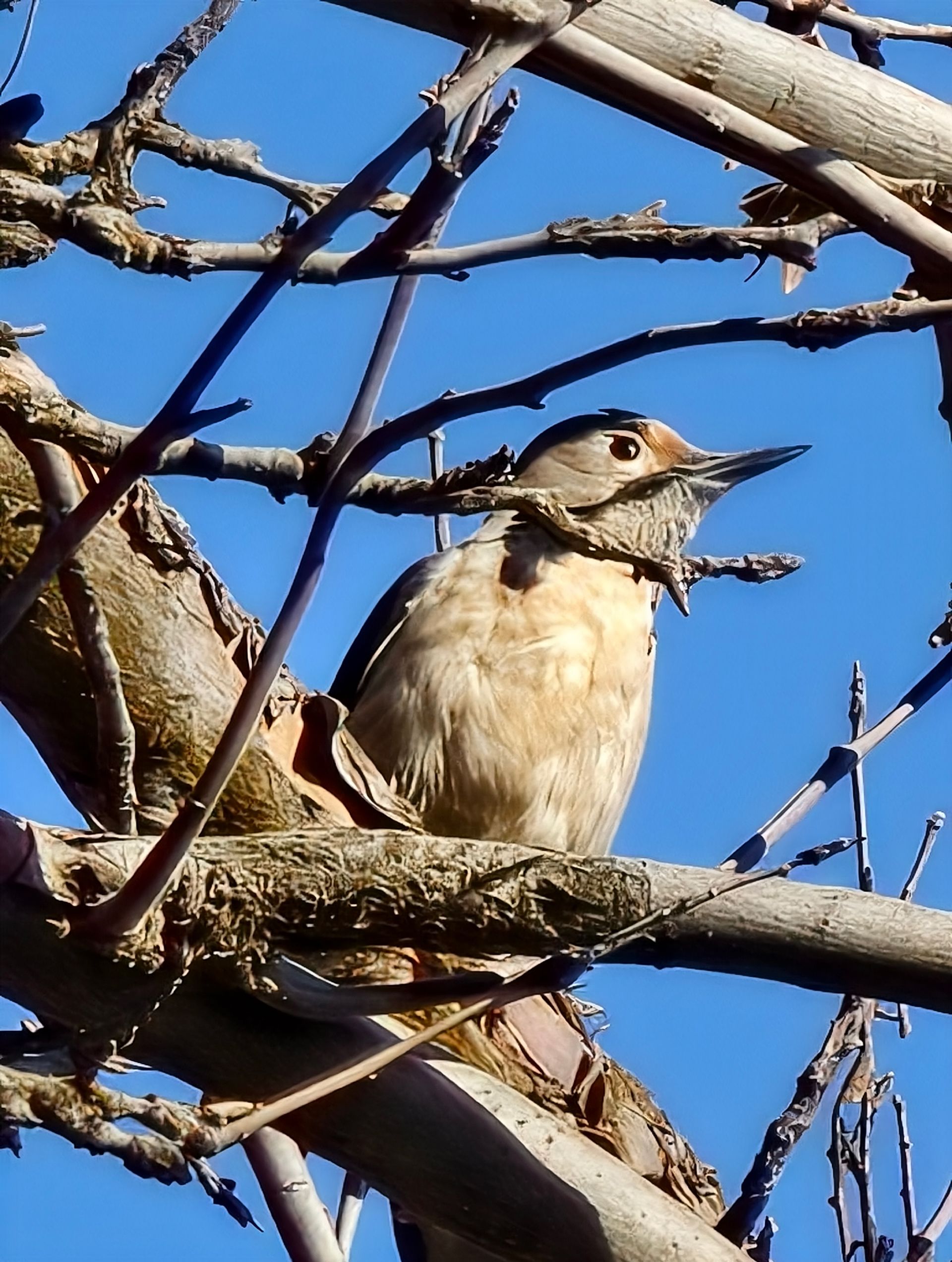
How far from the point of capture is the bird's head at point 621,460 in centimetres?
494

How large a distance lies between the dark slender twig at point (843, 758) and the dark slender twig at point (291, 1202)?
3.10 feet

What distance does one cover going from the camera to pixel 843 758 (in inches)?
134

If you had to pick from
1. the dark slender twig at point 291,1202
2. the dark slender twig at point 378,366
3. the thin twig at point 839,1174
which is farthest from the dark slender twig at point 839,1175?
the dark slender twig at point 378,366

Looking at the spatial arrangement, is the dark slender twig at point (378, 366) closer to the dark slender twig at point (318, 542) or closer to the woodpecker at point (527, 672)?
the dark slender twig at point (318, 542)

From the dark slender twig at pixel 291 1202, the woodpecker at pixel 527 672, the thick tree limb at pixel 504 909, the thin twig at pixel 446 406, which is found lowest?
the dark slender twig at pixel 291 1202

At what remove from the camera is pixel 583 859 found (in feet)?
8.25

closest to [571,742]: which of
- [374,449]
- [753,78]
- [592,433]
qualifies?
[592,433]

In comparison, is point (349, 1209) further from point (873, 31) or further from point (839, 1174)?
point (873, 31)

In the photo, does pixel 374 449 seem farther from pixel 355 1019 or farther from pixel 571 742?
pixel 571 742

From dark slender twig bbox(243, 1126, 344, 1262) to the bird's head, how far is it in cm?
213

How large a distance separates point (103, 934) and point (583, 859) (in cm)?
66

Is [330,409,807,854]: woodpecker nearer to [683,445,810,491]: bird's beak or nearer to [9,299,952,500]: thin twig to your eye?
[683,445,810,491]: bird's beak

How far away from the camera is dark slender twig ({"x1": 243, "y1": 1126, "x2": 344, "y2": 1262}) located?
325 centimetres

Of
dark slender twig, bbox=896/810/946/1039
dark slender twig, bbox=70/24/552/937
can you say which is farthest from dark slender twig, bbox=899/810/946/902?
dark slender twig, bbox=70/24/552/937
